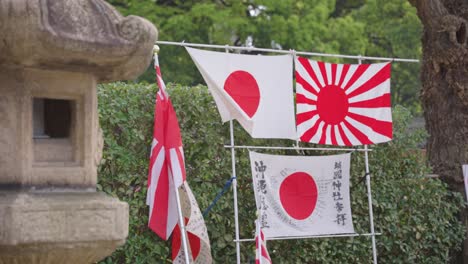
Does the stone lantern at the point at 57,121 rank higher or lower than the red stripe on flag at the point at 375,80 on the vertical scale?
lower

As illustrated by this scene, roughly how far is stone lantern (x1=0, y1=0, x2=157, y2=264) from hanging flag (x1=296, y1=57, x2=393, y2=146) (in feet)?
14.1

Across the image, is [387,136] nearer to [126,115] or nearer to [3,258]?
[126,115]

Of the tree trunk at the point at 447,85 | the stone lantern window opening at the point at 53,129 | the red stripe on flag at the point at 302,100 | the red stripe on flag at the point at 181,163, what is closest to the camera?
the stone lantern window opening at the point at 53,129

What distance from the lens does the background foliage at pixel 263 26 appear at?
2055 centimetres

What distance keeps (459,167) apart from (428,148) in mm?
591

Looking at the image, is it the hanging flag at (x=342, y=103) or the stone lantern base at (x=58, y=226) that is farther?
the hanging flag at (x=342, y=103)

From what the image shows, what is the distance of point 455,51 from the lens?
11.1m

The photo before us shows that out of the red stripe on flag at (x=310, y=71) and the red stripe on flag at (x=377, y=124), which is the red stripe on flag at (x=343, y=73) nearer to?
the red stripe on flag at (x=310, y=71)

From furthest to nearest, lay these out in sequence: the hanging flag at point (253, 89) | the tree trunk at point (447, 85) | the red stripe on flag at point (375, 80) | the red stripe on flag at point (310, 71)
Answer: the tree trunk at point (447, 85) < the red stripe on flag at point (375, 80) < the red stripe on flag at point (310, 71) < the hanging flag at point (253, 89)

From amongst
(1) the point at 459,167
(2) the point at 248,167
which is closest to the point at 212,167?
(2) the point at 248,167

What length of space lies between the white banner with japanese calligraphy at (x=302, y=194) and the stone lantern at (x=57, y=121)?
388cm

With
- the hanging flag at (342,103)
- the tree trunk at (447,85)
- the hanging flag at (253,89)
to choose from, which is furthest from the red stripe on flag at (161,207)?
the tree trunk at (447,85)

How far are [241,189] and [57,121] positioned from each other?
4158mm

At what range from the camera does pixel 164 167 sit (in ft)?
26.6
